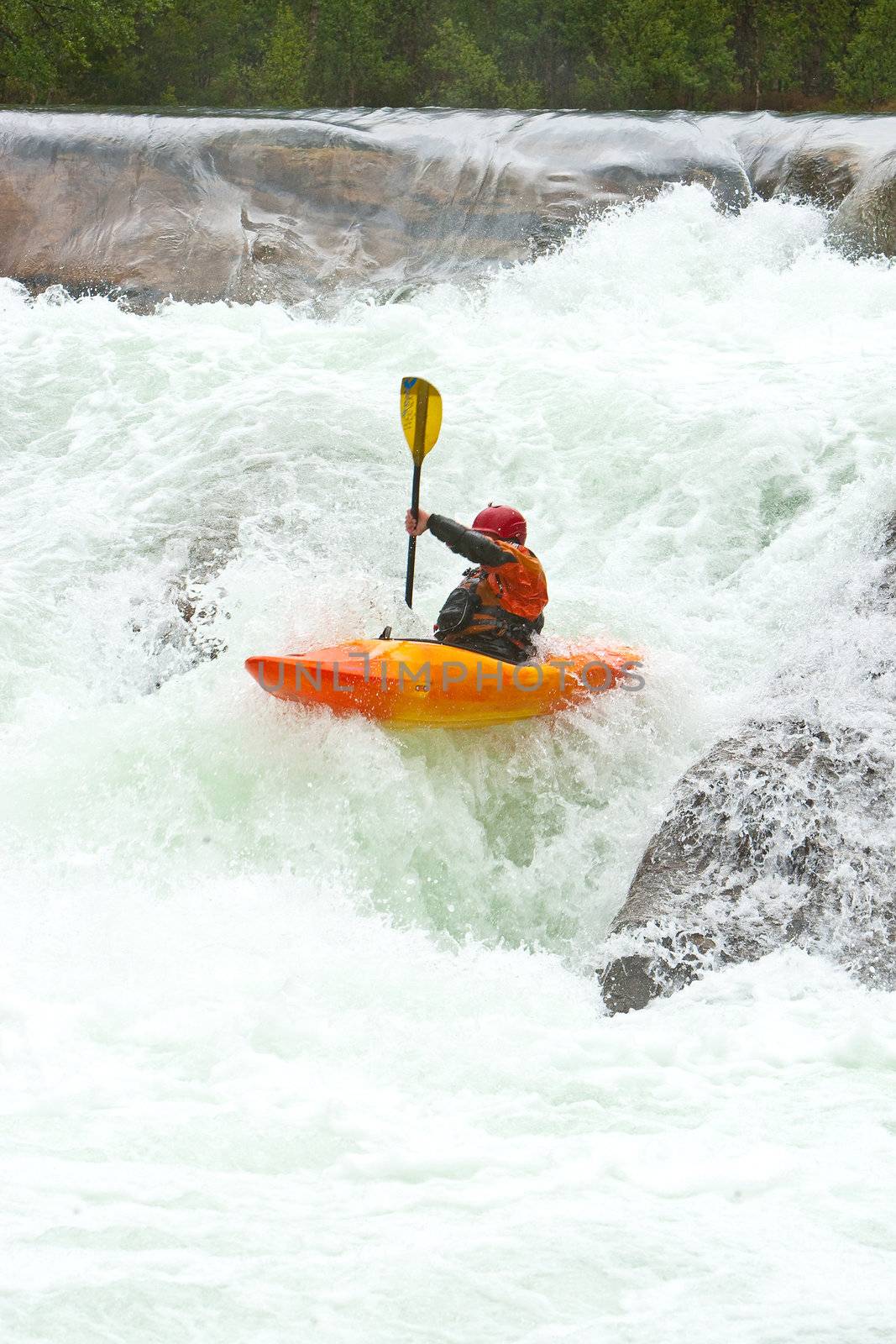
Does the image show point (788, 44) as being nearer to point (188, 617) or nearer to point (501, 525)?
point (188, 617)

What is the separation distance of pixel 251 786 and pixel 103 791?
533mm

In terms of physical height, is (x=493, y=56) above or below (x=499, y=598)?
above

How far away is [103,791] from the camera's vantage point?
4512 millimetres

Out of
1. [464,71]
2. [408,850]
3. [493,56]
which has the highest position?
[493,56]

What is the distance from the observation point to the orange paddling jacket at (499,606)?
4730 millimetres

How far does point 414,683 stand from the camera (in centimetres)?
445

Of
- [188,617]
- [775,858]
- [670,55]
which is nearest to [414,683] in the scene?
[775,858]

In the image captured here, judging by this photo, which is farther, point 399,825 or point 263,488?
point 263,488

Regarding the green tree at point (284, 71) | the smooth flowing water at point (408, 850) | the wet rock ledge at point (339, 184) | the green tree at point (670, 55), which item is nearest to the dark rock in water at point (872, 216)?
the smooth flowing water at point (408, 850)

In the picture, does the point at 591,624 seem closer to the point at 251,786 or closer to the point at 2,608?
the point at 251,786

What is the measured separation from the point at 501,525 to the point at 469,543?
0.26 metres

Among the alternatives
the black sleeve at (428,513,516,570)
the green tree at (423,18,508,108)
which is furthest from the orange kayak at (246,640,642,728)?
the green tree at (423,18,508,108)

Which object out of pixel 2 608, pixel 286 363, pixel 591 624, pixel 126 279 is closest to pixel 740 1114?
pixel 591 624

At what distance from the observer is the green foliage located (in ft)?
55.7
